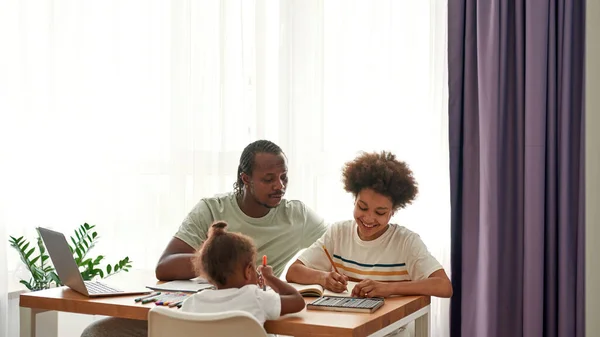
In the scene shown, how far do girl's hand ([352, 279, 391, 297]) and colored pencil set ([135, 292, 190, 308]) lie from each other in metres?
0.52

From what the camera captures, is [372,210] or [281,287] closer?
[281,287]

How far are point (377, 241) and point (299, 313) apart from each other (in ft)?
1.83

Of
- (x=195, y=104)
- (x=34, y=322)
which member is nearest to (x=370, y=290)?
(x=34, y=322)

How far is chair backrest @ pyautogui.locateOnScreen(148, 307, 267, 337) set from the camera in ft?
6.02

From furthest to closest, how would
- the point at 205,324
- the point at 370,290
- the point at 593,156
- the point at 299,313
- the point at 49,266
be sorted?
the point at 49,266
the point at 593,156
the point at 370,290
the point at 299,313
the point at 205,324

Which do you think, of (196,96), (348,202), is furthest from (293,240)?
(196,96)

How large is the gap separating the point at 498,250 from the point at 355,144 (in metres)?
0.82

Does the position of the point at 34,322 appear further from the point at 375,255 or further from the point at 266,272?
the point at 375,255

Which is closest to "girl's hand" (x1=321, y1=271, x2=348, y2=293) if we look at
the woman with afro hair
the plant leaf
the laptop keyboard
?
the woman with afro hair

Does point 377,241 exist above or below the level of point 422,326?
above

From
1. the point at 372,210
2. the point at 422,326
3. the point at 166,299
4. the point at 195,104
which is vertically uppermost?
the point at 195,104

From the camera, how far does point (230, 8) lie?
373 cm

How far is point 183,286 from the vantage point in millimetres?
2482

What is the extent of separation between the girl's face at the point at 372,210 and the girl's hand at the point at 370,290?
26cm
